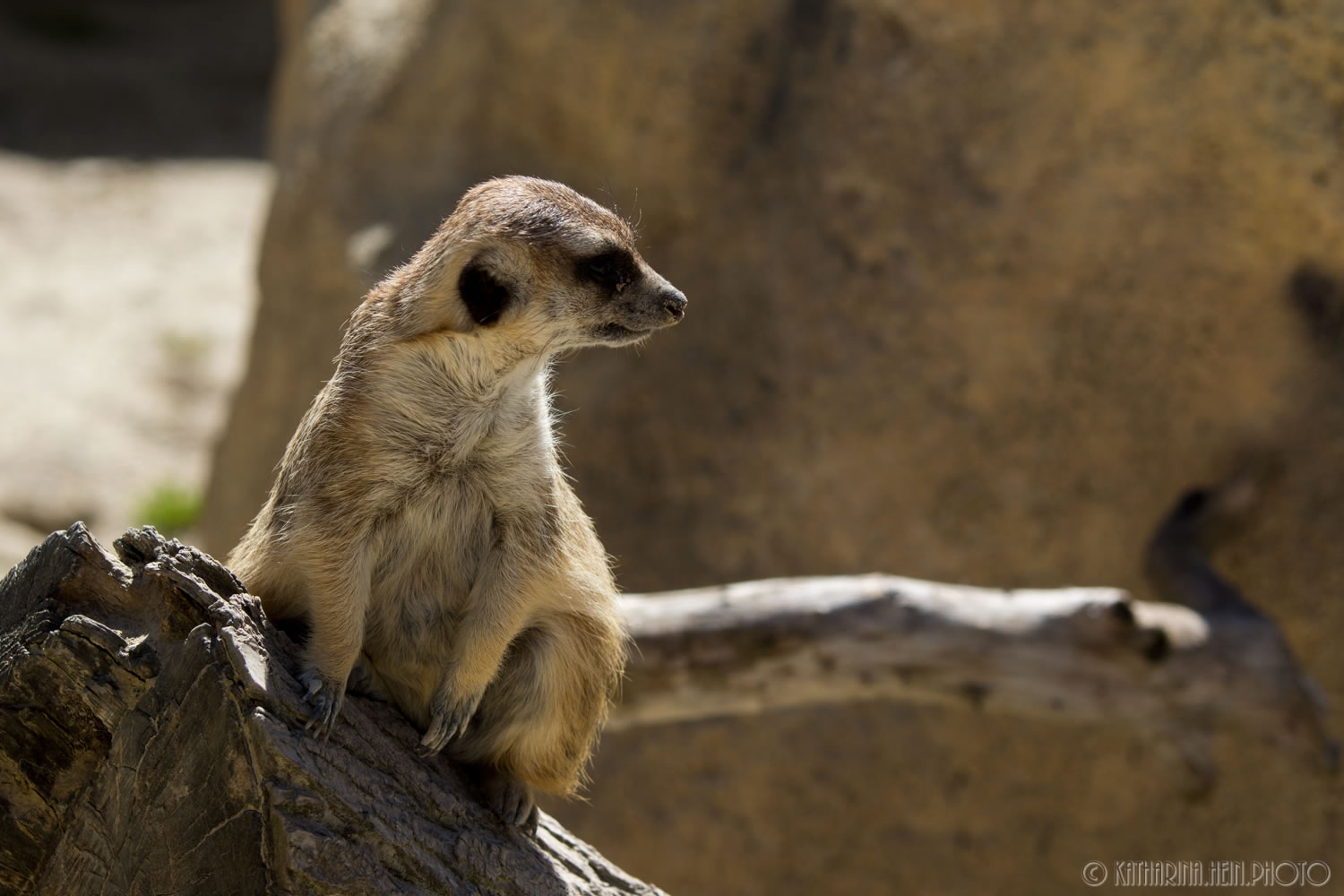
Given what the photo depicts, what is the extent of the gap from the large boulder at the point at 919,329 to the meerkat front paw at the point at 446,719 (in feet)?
8.36

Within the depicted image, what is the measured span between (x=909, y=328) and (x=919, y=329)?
40 mm

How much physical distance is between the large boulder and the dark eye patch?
2410mm

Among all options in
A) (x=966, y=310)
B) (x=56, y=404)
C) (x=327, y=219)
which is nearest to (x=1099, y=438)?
(x=966, y=310)

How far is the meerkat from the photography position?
2.40 m

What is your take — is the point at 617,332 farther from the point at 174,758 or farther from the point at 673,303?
the point at 174,758

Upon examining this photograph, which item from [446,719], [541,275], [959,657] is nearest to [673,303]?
[541,275]

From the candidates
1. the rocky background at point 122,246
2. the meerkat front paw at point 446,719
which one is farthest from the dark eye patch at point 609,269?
the rocky background at point 122,246

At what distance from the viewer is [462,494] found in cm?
249

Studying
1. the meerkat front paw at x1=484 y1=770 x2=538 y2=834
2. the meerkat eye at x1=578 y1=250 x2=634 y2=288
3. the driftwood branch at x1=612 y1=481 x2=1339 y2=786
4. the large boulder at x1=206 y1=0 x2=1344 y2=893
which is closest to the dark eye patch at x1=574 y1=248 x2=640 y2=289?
the meerkat eye at x1=578 y1=250 x2=634 y2=288

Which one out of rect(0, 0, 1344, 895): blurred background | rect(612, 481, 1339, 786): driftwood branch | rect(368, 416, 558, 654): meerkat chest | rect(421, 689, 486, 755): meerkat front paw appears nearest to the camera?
rect(421, 689, 486, 755): meerkat front paw

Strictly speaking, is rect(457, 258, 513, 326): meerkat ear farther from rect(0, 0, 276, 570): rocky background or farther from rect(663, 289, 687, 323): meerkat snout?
rect(0, 0, 276, 570): rocky background

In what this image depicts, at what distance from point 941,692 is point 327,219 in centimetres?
311

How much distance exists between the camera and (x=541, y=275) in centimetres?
246

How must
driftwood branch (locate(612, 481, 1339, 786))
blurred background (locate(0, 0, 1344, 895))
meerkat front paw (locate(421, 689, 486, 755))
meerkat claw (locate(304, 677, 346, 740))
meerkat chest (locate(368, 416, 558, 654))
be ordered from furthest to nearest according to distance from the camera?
blurred background (locate(0, 0, 1344, 895)) → driftwood branch (locate(612, 481, 1339, 786)) → meerkat chest (locate(368, 416, 558, 654)) → meerkat front paw (locate(421, 689, 486, 755)) → meerkat claw (locate(304, 677, 346, 740))
